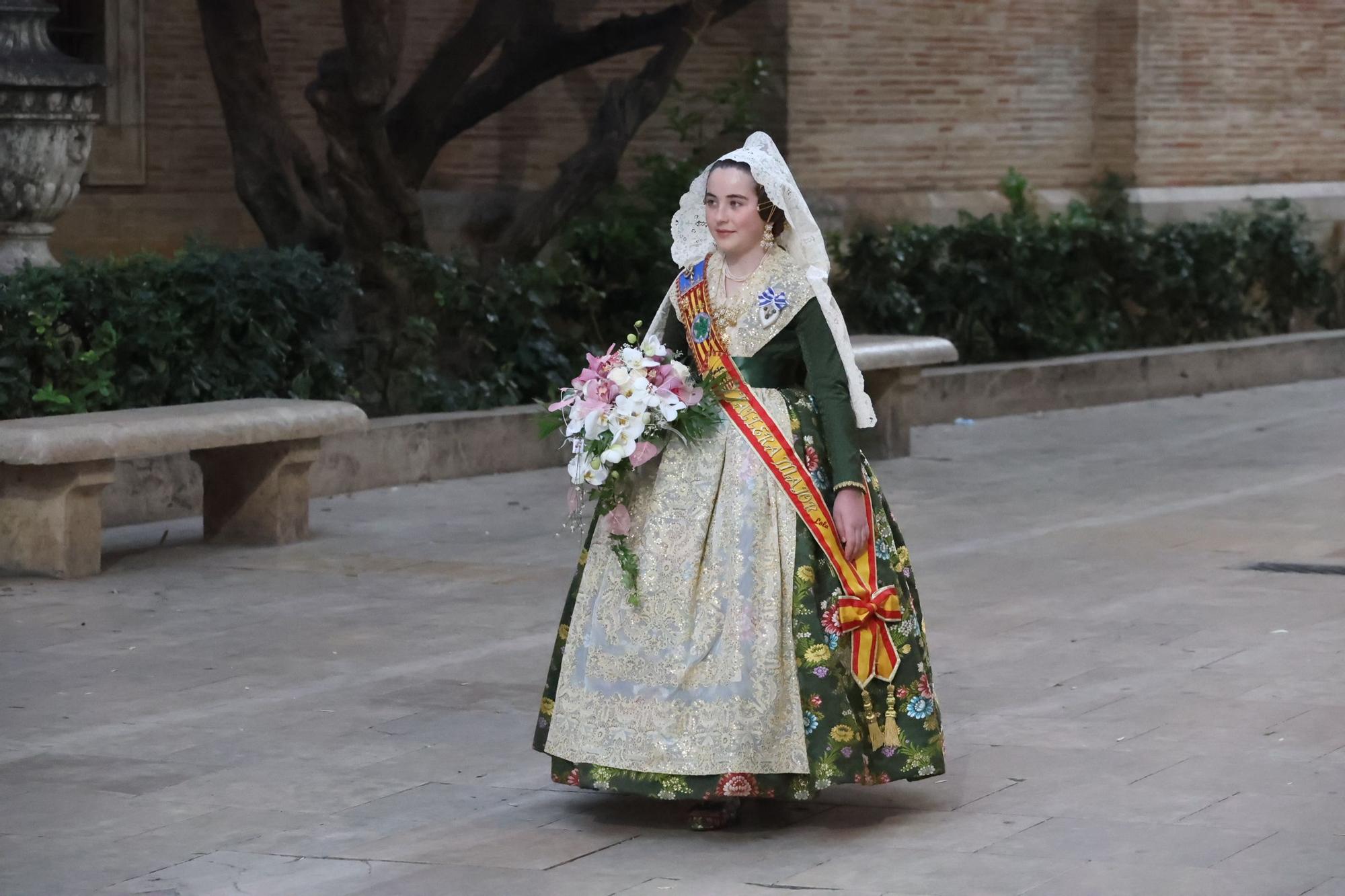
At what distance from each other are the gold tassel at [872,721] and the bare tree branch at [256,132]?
25.7ft

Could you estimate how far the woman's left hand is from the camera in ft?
17.7

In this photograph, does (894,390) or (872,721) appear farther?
(894,390)

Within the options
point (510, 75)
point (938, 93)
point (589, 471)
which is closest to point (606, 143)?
point (510, 75)

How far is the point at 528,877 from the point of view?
506 cm

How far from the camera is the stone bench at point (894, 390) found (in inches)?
505

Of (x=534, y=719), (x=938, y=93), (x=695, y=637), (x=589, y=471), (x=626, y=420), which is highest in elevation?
(x=938, y=93)

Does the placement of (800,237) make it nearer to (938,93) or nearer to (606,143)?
(606,143)

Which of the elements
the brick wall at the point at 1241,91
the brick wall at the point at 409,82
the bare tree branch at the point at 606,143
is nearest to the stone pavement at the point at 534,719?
the bare tree branch at the point at 606,143

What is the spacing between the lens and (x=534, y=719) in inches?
261

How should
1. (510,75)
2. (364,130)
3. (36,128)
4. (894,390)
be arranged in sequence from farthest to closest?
(510,75)
(894,390)
(364,130)
(36,128)

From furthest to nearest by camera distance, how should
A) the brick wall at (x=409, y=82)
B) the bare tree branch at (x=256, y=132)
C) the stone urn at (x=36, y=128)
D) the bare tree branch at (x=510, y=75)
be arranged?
the brick wall at (x=409, y=82), the bare tree branch at (x=510, y=75), the bare tree branch at (x=256, y=132), the stone urn at (x=36, y=128)

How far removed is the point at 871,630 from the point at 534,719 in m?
1.54

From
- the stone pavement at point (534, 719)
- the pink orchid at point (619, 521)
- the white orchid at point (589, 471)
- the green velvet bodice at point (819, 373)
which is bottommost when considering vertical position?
the stone pavement at point (534, 719)

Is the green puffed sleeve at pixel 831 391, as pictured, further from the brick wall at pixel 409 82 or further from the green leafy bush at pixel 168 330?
the brick wall at pixel 409 82
